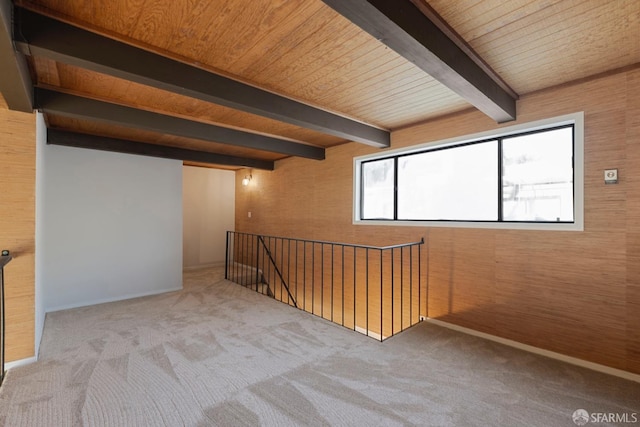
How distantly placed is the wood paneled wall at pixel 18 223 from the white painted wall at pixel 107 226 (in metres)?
1.35

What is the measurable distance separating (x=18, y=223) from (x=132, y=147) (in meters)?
2.18

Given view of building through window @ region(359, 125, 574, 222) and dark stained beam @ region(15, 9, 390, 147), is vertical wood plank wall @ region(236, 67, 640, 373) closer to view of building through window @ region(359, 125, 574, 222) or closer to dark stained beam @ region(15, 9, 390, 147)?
view of building through window @ region(359, 125, 574, 222)

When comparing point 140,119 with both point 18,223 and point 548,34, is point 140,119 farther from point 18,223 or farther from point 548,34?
point 548,34

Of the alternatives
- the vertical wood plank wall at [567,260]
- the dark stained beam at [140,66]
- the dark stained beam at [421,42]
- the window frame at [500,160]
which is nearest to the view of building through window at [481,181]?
the window frame at [500,160]

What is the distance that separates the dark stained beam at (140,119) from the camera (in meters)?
2.59

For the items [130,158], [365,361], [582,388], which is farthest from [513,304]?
[130,158]

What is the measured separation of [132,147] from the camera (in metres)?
4.30

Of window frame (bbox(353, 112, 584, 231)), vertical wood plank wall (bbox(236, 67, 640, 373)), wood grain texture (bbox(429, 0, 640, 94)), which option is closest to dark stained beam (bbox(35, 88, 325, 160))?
window frame (bbox(353, 112, 584, 231))

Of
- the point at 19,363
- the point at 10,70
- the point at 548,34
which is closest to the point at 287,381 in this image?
the point at 19,363

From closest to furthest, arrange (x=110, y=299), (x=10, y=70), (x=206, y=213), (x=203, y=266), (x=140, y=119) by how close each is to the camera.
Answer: (x=10, y=70) → (x=140, y=119) → (x=110, y=299) → (x=203, y=266) → (x=206, y=213)

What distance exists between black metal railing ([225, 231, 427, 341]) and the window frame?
0.45 m

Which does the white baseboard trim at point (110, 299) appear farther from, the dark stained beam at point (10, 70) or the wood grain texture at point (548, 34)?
the wood grain texture at point (548, 34)

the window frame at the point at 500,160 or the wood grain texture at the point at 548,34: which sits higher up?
the wood grain texture at the point at 548,34

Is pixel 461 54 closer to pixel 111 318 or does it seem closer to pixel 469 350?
pixel 469 350
